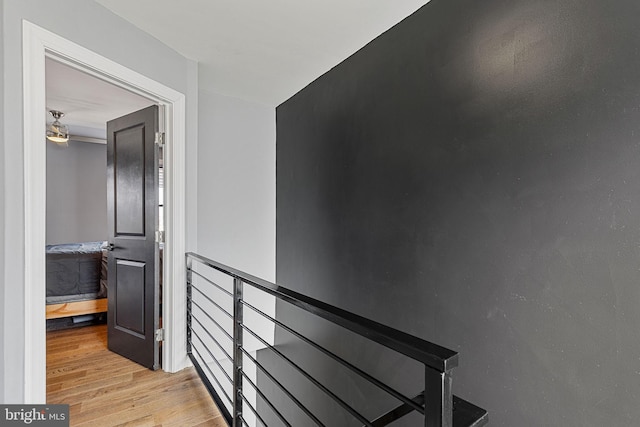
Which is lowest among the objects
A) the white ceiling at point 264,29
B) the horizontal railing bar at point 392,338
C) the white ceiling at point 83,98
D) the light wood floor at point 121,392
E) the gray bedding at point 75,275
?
the light wood floor at point 121,392

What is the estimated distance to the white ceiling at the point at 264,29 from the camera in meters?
1.84

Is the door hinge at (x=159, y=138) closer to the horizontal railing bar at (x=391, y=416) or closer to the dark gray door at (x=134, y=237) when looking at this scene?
the dark gray door at (x=134, y=237)

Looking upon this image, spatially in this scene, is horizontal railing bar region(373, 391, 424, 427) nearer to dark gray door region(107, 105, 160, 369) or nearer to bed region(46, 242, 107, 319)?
dark gray door region(107, 105, 160, 369)

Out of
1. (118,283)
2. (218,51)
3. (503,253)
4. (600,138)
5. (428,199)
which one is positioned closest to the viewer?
(600,138)

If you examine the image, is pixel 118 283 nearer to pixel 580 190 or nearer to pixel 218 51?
pixel 218 51

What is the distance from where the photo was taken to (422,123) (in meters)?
1.77

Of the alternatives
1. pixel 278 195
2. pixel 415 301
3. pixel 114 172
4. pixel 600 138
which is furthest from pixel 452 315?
pixel 114 172

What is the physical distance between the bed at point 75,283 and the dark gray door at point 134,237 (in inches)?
32.9

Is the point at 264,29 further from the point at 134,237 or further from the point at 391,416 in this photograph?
the point at 391,416

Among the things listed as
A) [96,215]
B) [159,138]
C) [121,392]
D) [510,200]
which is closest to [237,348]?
[121,392]

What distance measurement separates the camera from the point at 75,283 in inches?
132

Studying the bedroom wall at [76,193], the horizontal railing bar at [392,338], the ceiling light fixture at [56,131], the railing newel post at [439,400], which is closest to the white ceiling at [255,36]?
the ceiling light fixture at [56,131]

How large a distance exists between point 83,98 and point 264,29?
244 cm

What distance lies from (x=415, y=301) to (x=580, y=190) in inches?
37.2
